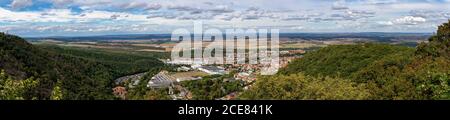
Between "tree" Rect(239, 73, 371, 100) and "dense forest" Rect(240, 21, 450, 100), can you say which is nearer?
"tree" Rect(239, 73, 371, 100)

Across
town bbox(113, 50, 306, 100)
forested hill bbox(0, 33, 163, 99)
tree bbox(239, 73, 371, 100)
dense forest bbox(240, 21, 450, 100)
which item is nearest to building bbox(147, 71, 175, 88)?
town bbox(113, 50, 306, 100)

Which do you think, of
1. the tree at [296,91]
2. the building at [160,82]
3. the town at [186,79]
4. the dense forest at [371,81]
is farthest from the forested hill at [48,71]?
the tree at [296,91]

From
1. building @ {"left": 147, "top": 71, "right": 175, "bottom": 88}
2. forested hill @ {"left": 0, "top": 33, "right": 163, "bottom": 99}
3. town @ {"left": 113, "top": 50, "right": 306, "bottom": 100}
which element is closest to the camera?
town @ {"left": 113, "top": 50, "right": 306, "bottom": 100}

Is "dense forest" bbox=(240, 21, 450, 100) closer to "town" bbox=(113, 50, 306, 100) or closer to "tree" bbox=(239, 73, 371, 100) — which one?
"tree" bbox=(239, 73, 371, 100)

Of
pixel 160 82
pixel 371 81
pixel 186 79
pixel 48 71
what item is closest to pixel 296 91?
pixel 371 81

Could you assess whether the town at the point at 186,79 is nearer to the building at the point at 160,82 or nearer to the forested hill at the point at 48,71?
the building at the point at 160,82
